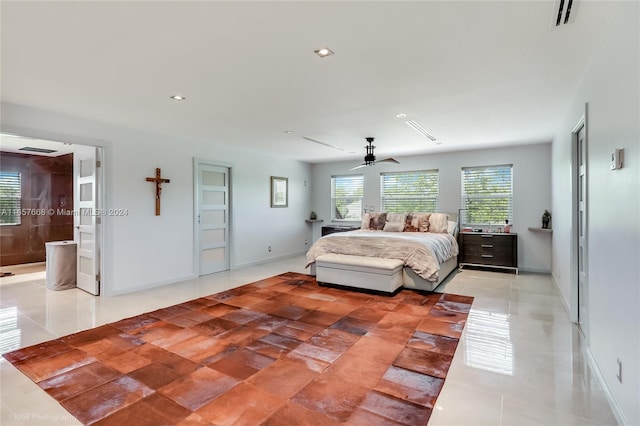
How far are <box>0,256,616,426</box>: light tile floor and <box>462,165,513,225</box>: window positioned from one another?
147 cm

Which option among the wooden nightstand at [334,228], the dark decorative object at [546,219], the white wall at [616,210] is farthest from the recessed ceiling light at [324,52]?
the wooden nightstand at [334,228]

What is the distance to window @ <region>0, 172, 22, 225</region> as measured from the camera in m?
6.64

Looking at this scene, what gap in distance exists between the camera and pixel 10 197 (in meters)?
6.74

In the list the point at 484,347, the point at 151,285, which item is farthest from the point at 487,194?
the point at 151,285

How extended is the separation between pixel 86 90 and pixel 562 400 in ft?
15.5

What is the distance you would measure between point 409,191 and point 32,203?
27.5ft

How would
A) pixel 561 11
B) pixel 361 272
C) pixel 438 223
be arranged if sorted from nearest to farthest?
pixel 561 11
pixel 361 272
pixel 438 223

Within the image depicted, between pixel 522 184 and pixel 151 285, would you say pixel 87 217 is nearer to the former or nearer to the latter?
pixel 151 285

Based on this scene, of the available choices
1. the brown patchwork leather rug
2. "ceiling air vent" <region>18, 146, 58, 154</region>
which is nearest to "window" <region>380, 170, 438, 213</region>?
the brown patchwork leather rug

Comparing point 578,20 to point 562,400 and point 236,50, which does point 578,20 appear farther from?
point 562,400

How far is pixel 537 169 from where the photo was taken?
6070mm

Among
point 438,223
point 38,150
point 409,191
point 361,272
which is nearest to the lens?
point 361,272

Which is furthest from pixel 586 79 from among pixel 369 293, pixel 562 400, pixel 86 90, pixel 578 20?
pixel 86 90

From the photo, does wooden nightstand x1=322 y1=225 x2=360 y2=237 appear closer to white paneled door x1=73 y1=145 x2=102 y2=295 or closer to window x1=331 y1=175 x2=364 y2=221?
window x1=331 y1=175 x2=364 y2=221
